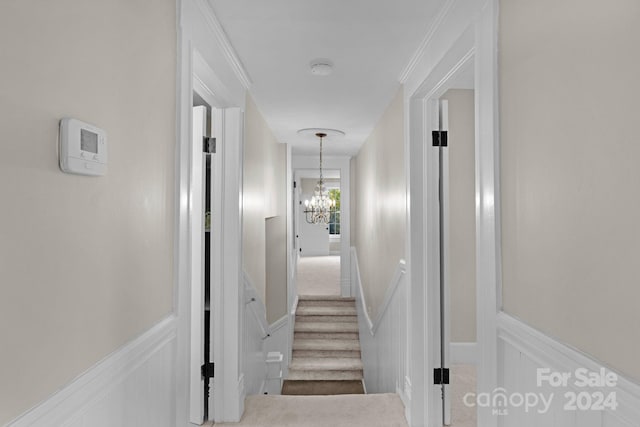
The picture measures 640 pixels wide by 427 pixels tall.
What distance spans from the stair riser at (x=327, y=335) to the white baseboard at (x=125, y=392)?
4389 mm

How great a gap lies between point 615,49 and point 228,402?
2534mm

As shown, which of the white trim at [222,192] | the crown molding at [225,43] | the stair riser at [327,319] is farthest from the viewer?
the stair riser at [327,319]

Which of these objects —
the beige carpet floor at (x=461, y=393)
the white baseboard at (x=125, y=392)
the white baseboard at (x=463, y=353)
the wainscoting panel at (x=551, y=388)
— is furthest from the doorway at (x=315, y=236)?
the wainscoting panel at (x=551, y=388)

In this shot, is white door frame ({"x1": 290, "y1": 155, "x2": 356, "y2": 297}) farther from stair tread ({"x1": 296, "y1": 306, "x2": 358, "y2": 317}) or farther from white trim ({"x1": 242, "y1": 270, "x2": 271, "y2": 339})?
white trim ({"x1": 242, "y1": 270, "x2": 271, "y2": 339})

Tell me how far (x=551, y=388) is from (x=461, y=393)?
7.12 feet

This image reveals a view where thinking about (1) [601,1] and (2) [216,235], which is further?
(2) [216,235]

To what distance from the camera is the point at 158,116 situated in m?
1.28

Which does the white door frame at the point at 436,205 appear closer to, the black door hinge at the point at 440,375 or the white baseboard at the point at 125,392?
the black door hinge at the point at 440,375

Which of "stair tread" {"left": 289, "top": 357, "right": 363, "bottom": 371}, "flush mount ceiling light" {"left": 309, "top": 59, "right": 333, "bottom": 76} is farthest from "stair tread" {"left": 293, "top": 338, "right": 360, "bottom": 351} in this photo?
"flush mount ceiling light" {"left": 309, "top": 59, "right": 333, "bottom": 76}

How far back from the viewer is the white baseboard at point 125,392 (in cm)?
79

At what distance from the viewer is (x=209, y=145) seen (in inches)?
99.4

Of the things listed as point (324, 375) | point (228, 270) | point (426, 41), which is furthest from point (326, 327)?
point (426, 41)

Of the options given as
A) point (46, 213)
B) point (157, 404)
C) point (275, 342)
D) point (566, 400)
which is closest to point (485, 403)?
point (566, 400)

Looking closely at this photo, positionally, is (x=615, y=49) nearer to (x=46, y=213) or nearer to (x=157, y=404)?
(x=46, y=213)
